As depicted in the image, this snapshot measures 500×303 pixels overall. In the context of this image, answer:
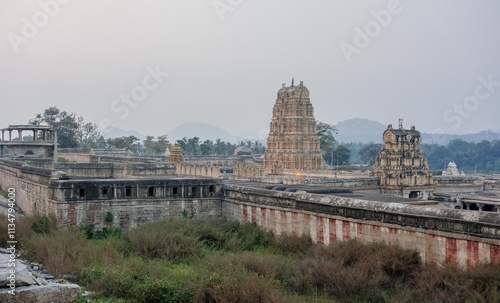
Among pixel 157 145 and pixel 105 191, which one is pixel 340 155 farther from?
pixel 105 191

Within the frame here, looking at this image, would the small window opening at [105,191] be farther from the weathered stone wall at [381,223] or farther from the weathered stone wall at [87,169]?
the weathered stone wall at [87,169]

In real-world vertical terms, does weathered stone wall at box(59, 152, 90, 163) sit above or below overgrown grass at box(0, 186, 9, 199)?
above

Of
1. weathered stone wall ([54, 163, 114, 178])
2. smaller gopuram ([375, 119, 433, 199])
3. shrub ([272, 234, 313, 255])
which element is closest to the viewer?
shrub ([272, 234, 313, 255])

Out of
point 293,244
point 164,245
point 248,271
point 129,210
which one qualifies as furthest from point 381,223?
point 129,210

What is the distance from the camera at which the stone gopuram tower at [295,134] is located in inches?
2694

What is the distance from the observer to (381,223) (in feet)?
71.7

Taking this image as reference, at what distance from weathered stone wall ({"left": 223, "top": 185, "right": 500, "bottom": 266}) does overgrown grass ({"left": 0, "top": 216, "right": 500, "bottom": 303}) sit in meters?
0.75

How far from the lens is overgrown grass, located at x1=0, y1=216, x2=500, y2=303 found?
1667cm

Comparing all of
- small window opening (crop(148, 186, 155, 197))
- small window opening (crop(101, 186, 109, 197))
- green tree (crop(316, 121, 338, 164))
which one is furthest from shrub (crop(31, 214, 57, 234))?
green tree (crop(316, 121, 338, 164))

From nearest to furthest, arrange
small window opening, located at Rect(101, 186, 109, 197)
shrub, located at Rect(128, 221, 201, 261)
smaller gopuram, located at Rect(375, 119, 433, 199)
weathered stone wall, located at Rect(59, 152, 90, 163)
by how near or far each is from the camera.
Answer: shrub, located at Rect(128, 221, 201, 261) → small window opening, located at Rect(101, 186, 109, 197) → smaller gopuram, located at Rect(375, 119, 433, 199) → weathered stone wall, located at Rect(59, 152, 90, 163)

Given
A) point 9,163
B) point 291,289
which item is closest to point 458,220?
point 291,289

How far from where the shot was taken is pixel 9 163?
4706 centimetres

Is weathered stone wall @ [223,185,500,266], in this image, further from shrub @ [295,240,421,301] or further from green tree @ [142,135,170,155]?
green tree @ [142,135,170,155]

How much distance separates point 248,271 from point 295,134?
5020 centimetres
